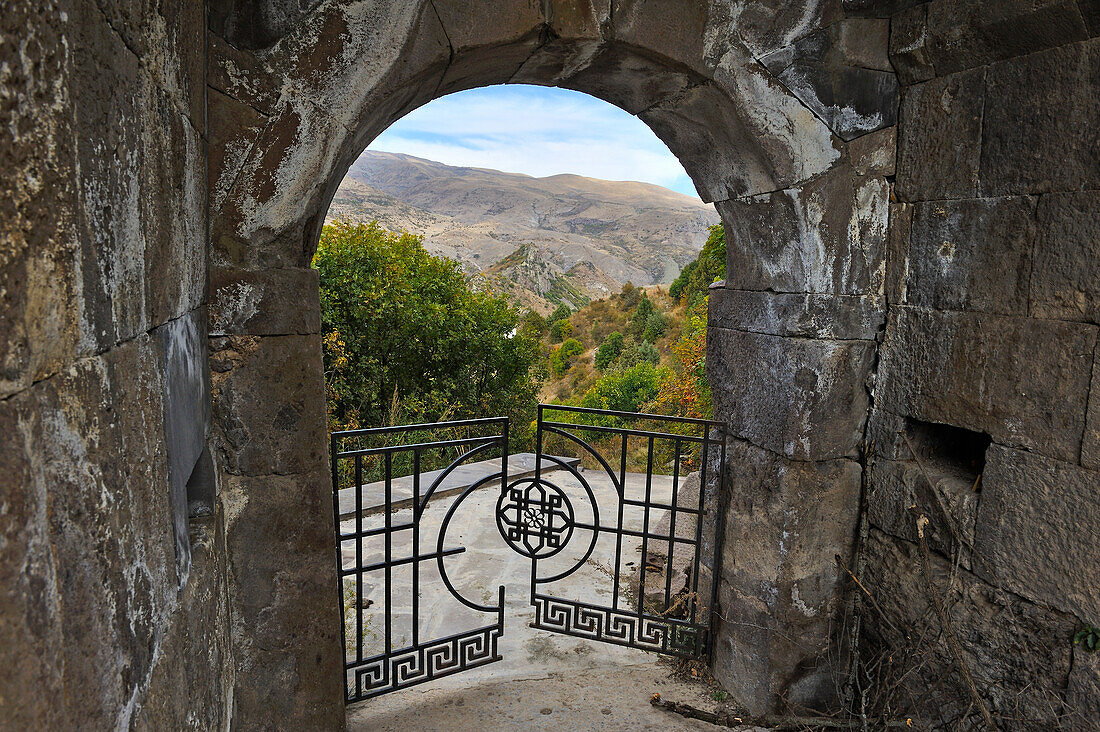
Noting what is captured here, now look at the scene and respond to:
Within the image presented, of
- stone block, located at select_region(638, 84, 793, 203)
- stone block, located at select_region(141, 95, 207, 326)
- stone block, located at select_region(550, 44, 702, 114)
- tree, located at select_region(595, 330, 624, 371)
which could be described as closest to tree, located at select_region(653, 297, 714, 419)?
stone block, located at select_region(638, 84, 793, 203)

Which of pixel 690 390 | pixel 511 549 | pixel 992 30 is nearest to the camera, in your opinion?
pixel 992 30

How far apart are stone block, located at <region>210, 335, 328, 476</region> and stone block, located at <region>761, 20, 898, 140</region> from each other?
205 centimetres

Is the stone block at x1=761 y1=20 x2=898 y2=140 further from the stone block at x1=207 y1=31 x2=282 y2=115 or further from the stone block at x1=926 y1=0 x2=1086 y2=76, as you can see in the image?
the stone block at x1=207 y1=31 x2=282 y2=115

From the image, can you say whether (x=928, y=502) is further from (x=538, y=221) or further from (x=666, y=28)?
(x=538, y=221)

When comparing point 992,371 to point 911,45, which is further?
point 911,45

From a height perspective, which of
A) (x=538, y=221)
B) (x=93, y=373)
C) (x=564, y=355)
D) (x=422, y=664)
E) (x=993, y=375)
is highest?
(x=538, y=221)

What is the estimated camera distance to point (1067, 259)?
210 cm

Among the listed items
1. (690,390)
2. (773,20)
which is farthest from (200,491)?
(690,390)

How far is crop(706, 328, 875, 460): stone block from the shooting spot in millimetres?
2691

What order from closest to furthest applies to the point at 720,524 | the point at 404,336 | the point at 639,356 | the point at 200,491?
the point at 200,491 → the point at 720,524 → the point at 404,336 → the point at 639,356

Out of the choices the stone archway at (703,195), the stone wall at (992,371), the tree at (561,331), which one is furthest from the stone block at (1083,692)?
the tree at (561,331)

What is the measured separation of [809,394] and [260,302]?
6.99 ft

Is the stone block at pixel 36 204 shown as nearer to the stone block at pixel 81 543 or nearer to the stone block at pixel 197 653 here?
the stone block at pixel 81 543

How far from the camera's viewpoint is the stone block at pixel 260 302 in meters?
2.06
